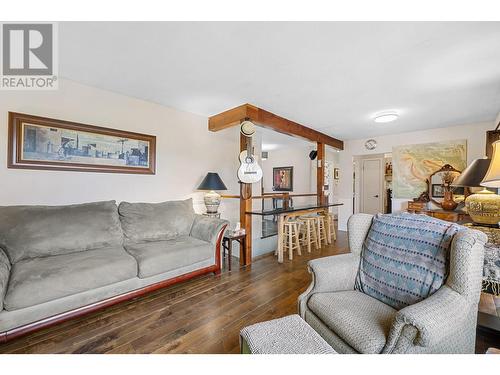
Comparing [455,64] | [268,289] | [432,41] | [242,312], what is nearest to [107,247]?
[242,312]

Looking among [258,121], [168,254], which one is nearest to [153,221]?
[168,254]

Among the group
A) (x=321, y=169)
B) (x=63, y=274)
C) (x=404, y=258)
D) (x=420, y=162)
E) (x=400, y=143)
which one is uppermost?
(x=400, y=143)

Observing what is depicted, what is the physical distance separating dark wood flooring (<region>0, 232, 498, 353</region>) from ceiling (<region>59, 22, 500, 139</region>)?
228cm

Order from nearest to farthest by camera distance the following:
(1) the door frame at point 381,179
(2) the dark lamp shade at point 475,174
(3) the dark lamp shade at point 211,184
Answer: (2) the dark lamp shade at point 475,174
(3) the dark lamp shade at point 211,184
(1) the door frame at point 381,179

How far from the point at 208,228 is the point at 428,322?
2.23 meters

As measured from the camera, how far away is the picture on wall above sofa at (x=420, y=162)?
412 centimetres

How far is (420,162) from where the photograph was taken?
4.50m

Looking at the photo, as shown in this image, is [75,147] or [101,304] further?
[75,147]

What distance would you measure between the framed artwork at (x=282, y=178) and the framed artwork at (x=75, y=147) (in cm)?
483

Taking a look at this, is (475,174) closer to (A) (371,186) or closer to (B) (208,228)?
(B) (208,228)

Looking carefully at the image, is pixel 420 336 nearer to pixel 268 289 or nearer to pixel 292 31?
pixel 268 289

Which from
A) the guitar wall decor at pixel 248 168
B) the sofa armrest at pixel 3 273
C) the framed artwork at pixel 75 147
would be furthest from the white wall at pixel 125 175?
the guitar wall decor at pixel 248 168

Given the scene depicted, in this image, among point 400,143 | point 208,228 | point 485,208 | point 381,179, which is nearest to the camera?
point 485,208

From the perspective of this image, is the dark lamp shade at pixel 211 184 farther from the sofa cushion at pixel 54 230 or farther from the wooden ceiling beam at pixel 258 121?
the sofa cushion at pixel 54 230
